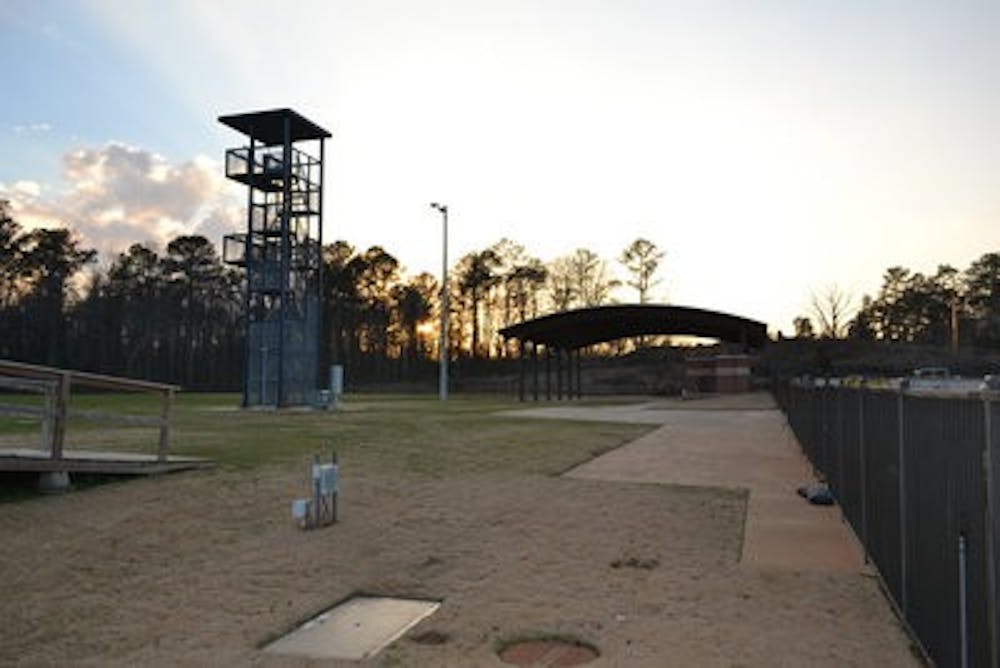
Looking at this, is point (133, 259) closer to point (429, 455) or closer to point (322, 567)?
point (429, 455)

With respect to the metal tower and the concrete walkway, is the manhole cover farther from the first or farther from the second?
the metal tower

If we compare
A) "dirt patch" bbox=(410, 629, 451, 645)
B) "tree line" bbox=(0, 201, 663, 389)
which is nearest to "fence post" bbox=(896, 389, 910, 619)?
"dirt patch" bbox=(410, 629, 451, 645)

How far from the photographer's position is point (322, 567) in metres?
8.10

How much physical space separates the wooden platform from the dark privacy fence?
922 centimetres

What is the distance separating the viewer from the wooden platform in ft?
35.6

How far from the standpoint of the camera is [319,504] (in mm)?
9859

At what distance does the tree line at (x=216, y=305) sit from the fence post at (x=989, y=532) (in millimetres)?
95202

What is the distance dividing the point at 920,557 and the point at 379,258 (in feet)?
338

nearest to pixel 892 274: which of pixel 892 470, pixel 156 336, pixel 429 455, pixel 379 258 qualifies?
pixel 379 258

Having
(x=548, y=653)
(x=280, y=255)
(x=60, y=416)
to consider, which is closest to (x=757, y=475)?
(x=548, y=653)

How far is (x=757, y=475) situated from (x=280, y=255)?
27677 millimetres

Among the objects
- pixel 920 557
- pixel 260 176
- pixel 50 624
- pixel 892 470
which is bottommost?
pixel 50 624

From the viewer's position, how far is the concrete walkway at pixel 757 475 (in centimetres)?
887

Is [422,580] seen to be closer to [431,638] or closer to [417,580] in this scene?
[417,580]
